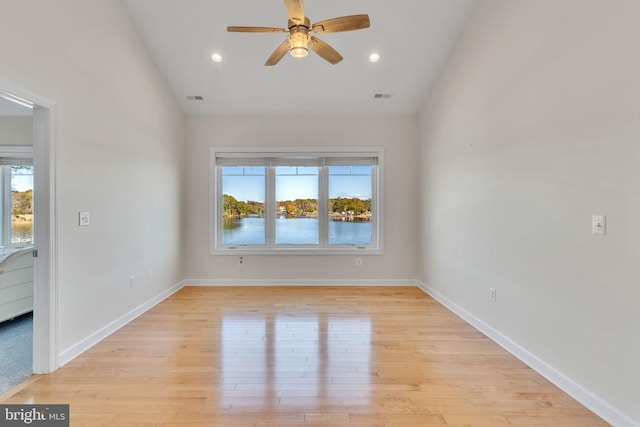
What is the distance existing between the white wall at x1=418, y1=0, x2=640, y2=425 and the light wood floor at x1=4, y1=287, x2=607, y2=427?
0.38 m

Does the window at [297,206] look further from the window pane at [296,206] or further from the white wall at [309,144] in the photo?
the white wall at [309,144]

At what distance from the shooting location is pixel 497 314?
2.86m

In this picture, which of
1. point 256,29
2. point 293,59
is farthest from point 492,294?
point 293,59

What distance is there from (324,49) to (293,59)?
4.29 feet

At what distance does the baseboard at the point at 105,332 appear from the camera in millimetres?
2464

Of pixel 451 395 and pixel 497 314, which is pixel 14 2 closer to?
pixel 451 395

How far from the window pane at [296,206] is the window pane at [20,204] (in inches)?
146

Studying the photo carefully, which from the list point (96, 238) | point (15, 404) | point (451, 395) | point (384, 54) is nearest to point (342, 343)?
point (451, 395)

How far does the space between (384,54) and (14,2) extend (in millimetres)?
3430

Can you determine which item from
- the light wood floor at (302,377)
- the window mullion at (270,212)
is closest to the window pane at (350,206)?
the window mullion at (270,212)

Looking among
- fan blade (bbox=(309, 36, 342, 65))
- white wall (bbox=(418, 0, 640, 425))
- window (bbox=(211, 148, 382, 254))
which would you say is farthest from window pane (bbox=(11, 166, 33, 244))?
white wall (bbox=(418, 0, 640, 425))

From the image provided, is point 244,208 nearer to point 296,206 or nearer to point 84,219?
point 296,206

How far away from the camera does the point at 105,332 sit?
292cm

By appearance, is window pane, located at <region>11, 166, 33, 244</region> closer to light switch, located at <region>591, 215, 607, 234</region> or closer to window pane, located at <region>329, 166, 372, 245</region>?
window pane, located at <region>329, 166, 372, 245</region>
